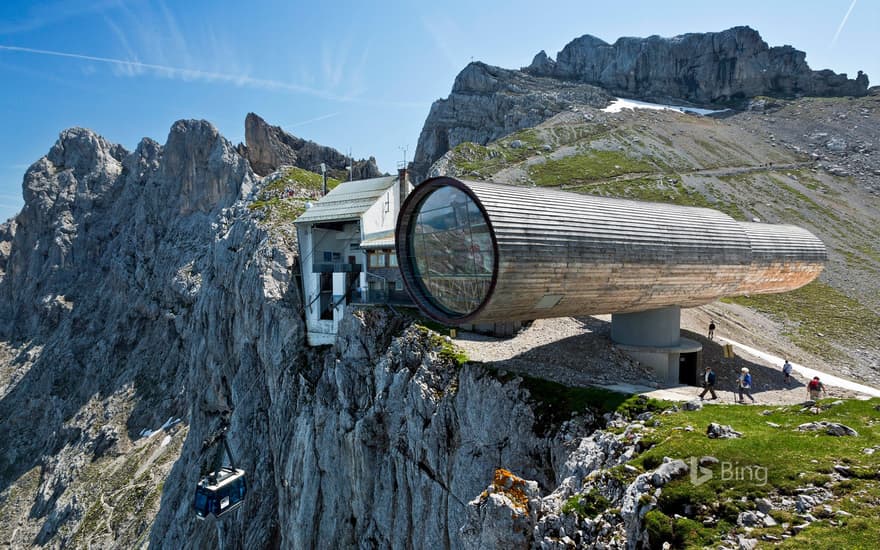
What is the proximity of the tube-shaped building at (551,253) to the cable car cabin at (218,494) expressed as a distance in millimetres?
12213

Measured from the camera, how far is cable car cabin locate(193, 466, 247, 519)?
817 inches

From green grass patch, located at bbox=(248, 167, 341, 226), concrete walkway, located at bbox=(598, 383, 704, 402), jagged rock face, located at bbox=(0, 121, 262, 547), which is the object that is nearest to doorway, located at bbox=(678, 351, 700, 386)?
concrete walkway, located at bbox=(598, 383, 704, 402)

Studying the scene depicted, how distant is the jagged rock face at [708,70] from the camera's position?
124 metres

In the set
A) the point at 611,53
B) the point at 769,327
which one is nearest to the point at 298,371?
the point at 769,327

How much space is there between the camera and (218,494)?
21.0 m

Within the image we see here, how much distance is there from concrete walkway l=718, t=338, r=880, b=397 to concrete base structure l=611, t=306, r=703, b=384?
637 centimetres

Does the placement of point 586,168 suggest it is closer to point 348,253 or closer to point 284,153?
point 348,253

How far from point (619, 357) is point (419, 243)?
1179cm

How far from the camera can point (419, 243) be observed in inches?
818

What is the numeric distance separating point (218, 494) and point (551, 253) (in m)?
18.1

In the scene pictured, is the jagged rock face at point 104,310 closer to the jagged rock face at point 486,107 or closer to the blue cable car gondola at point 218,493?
the blue cable car gondola at point 218,493

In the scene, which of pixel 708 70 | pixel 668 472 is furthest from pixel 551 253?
pixel 708 70

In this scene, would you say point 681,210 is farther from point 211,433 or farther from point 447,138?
point 447,138

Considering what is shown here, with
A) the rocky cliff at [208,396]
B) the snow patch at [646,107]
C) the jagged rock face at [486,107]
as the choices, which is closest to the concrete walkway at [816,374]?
the rocky cliff at [208,396]
